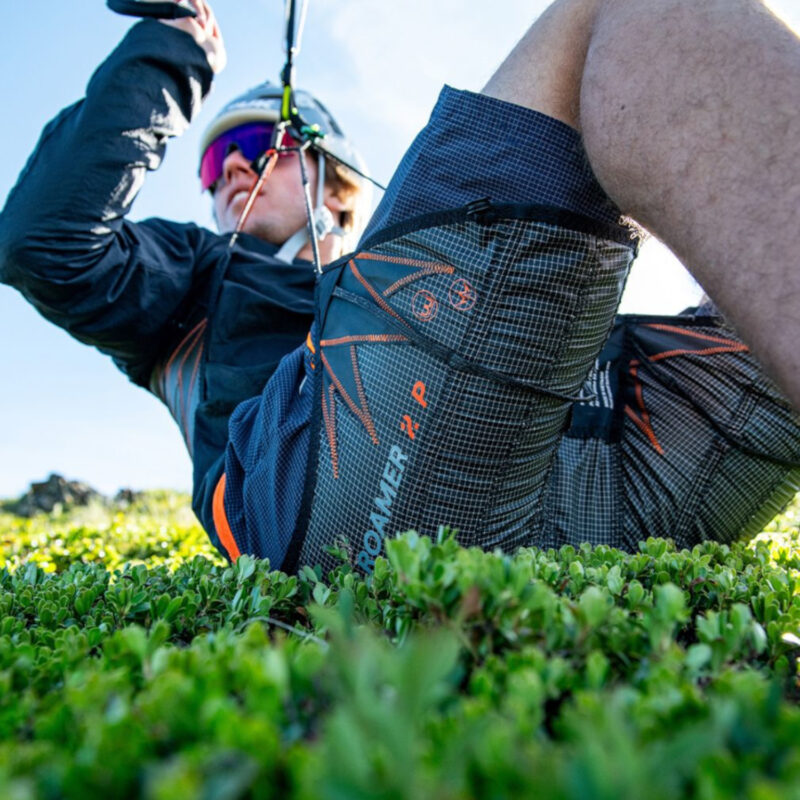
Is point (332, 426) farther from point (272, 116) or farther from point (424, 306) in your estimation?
point (272, 116)

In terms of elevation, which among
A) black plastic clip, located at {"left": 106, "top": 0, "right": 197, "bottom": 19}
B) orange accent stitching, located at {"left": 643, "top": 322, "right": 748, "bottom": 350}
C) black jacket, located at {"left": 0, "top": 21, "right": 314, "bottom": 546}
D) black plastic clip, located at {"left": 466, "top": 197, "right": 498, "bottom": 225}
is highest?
black plastic clip, located at {"left": 106, "top": 0, "right": 197, "bottom": 19}

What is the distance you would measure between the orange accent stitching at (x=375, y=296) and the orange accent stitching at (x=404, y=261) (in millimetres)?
38

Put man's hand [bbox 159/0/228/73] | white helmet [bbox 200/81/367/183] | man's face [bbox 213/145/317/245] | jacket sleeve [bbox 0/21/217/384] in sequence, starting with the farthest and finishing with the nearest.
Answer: white helmet [bbox 200/81/367/183] < man's face [bbox 213/145/317/245] < man's hand [bbox 159/0/228/73] < jacket sleeve [bbox 0/21/217/384]

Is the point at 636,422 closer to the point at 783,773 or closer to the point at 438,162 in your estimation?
the point at 438,162

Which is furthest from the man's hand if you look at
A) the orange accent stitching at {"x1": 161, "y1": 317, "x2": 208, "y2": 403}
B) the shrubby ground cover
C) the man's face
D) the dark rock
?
the dark rock

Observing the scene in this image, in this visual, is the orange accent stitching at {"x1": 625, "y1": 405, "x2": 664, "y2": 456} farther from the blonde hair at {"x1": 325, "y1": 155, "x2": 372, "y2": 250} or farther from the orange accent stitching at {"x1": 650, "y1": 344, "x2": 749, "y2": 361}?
the blonde hair at {"x1": 325, "y1": 155, "x2": 372, "y2": 250}

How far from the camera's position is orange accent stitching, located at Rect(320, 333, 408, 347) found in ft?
6.29

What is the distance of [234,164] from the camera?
479 centimetres

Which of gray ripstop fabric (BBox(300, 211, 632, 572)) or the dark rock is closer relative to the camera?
gray ripstop fabric (BBox(300, 211, 632, 572))

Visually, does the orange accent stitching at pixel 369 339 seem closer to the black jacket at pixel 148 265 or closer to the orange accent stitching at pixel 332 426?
the orange accent stitching at pixel 332 426

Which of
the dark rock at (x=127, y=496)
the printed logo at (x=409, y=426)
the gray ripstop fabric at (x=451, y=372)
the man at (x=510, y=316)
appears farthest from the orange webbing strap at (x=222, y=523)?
the dark rock at (x=127, y=496)

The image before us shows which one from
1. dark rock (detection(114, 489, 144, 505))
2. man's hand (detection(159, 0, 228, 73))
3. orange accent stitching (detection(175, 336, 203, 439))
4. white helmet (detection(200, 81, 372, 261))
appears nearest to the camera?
man's hand (detection(159, 0, 228, 73))

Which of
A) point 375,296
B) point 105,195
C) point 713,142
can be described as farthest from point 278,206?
point 713,142

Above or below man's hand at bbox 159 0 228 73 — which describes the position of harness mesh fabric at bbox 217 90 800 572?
below
